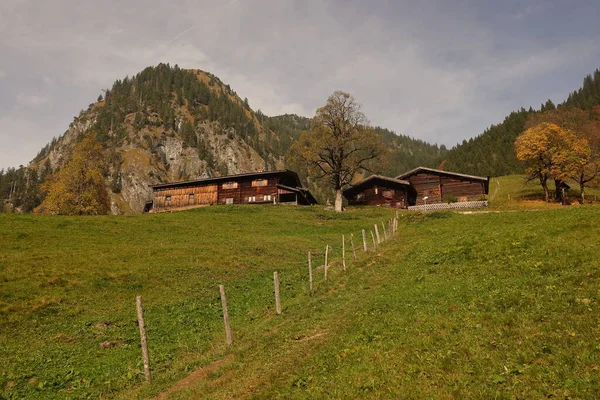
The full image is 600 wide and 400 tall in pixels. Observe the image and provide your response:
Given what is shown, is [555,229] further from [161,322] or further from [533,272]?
[161,322]

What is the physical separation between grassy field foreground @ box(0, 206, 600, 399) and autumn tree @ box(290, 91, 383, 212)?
2983 centimetres

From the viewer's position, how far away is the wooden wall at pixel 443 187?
221ft

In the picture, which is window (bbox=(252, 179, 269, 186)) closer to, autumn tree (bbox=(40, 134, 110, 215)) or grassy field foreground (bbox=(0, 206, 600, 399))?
autumn tree (bbox=(40, 134, 110, 215))

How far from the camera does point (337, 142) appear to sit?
59.2 meters

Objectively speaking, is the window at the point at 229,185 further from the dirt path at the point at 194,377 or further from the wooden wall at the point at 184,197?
the dirt path at the point at 194,377

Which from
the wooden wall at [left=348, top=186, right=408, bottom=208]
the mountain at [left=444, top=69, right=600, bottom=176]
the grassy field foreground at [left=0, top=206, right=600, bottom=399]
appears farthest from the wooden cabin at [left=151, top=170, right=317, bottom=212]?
the mountain at [left=444, top=69, right=600, bottom=176]

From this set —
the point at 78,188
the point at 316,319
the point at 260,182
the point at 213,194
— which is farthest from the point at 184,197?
the point at 316,319

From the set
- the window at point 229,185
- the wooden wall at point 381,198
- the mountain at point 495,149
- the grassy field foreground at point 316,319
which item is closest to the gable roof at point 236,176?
the window at point 229,185

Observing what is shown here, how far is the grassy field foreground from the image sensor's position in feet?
27.7

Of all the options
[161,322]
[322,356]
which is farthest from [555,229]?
[161,322]

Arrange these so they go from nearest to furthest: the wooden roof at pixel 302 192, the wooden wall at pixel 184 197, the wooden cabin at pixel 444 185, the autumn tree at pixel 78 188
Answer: the autumn tree at pixel 78 188 → the wooden cabin at pixel 444 185 → the wooden roof at pixel 302 192 → the wooden wall at pixel 184 197

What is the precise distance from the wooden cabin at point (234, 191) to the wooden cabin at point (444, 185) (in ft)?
74.4

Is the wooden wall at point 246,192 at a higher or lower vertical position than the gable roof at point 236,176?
lower

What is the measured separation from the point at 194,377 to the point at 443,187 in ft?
216
